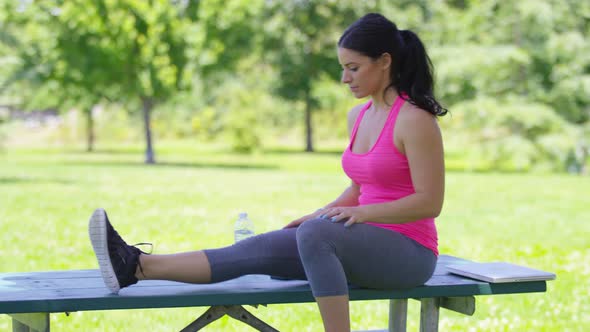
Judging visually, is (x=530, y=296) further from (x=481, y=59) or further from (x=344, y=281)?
(x=481, y=59)

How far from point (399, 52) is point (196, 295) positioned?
1280 millimetres

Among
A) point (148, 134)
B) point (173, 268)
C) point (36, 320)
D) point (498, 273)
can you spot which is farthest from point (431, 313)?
point (148, 134)

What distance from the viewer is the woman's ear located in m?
3.50

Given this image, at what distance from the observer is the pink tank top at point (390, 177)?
11.3 feet

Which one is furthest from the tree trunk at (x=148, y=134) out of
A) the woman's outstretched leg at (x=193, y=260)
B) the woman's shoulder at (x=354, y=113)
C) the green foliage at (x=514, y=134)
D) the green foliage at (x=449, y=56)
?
the woman's outstretched leg at (x=193, y=260)

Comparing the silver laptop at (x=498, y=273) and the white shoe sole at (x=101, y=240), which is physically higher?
the white shoe sole at (x=101, y=240)

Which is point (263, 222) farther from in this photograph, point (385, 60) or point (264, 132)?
point (264, 132)

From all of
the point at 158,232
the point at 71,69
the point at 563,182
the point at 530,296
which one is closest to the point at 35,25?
the point at 71,69

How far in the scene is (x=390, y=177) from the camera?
Result: 11.4ft

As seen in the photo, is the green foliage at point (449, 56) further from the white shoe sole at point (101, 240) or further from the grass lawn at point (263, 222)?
the white shoe sole at point (101, 240)

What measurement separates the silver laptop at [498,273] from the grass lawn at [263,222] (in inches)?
61.5

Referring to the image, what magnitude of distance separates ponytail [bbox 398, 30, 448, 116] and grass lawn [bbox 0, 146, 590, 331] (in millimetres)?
2148

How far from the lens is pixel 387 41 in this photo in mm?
3469

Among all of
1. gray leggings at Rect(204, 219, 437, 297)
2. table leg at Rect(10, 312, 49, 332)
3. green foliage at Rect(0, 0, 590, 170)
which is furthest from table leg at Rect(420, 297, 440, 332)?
green foliage at Rect(0, 0, 590, 170)
